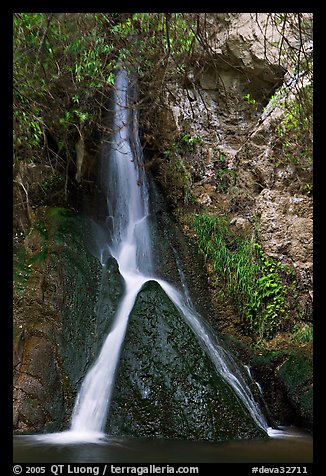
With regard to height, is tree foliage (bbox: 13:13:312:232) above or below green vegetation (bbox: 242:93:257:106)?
below

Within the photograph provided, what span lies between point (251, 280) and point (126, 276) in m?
1.68

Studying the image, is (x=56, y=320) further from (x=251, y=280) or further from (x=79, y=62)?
(x=79, y=62)

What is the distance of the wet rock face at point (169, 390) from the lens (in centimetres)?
376

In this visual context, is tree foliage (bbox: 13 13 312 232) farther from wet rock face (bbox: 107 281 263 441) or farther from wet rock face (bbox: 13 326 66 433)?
wet rock face (bbox: 107 281 263 441)

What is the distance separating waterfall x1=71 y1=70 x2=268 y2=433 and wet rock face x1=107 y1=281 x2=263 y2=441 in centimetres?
14

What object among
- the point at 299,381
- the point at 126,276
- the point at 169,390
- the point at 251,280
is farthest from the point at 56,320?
the point at 299,381

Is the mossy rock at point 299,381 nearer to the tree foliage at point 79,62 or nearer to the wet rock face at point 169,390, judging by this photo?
the wet rock face at point 169,390

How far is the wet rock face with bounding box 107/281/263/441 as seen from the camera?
376 cm

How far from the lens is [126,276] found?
18.2 ft

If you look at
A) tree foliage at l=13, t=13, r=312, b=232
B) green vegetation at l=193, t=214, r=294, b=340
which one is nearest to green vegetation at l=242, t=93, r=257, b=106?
tree foliage at l=13, t=13, r=312, b=232

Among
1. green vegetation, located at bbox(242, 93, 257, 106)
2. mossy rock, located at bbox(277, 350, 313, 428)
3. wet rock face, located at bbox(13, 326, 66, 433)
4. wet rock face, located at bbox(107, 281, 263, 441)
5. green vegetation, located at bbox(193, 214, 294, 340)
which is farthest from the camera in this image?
green vegetation, located at bbox(242, 93, 257, 106)

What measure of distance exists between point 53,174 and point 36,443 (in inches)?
151

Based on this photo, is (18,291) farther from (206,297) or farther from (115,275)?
(206,297)

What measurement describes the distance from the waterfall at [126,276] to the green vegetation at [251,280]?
2.20 ft
